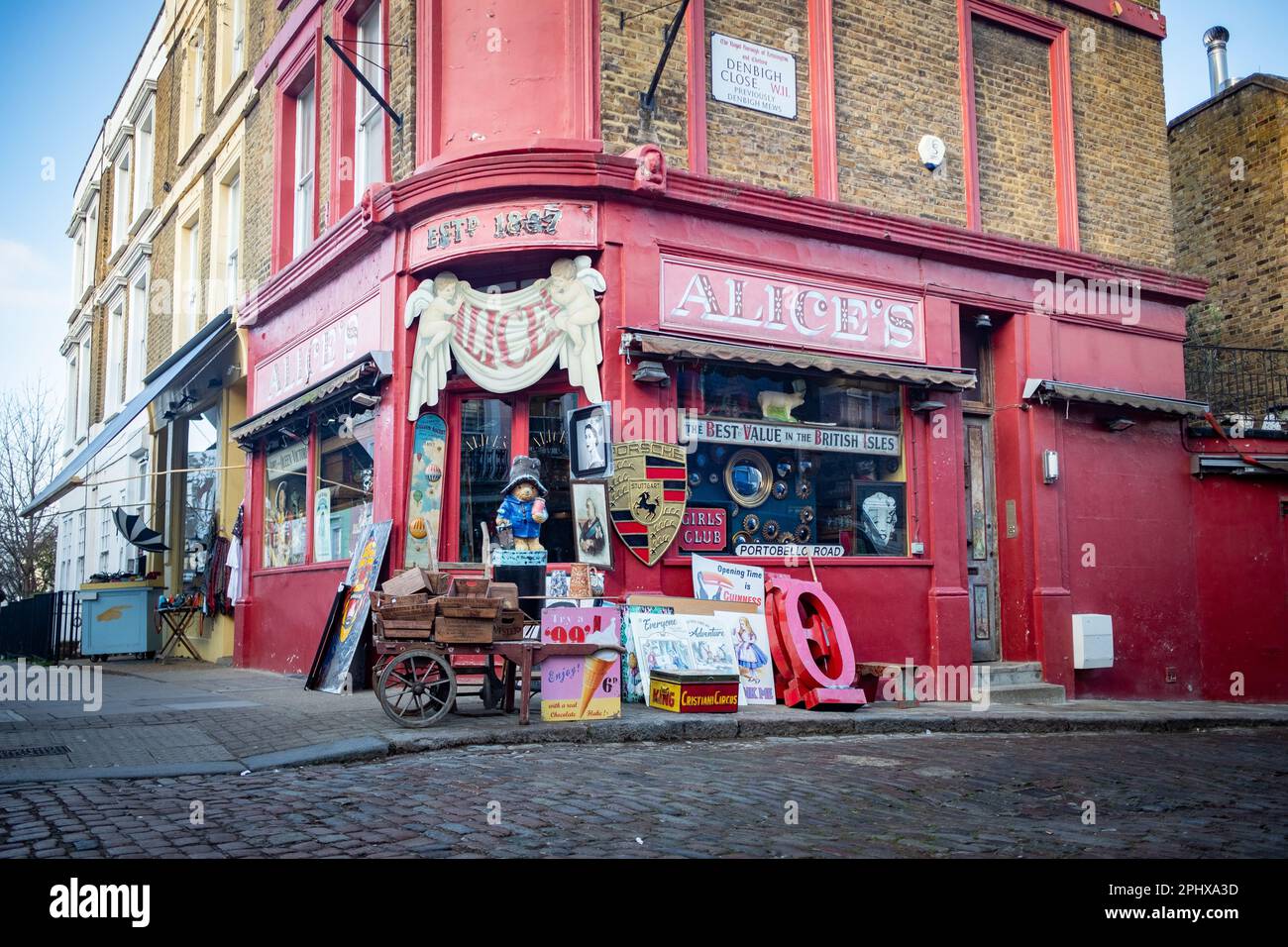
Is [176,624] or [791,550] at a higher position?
[791,550]

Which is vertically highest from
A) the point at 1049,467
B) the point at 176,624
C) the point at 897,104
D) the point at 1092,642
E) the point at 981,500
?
the point at 897,104

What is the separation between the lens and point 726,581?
35.1 feet

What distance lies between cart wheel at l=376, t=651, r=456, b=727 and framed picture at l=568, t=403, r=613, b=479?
2746 millimetres

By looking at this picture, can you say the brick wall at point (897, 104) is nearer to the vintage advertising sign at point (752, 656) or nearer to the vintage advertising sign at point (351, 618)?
the vintage advertising sign at point (752, 656)

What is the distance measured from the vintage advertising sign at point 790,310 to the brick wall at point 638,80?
4.15 ft

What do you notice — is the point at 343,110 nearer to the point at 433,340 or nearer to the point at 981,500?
the point at 433,340

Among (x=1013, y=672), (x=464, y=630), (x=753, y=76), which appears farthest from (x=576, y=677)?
(x=753, y=76)

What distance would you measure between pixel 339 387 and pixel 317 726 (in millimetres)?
4720

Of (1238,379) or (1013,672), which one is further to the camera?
(1238,379)

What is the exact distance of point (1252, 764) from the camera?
802 centimetres

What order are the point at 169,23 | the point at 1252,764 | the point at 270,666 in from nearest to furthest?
the point at 1252,764
the point at 270,666
the point at 169,23

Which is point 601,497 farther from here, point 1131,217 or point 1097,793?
point 1131,217

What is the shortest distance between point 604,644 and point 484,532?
3.23 m

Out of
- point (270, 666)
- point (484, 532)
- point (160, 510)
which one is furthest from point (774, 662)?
point (160, 510)
